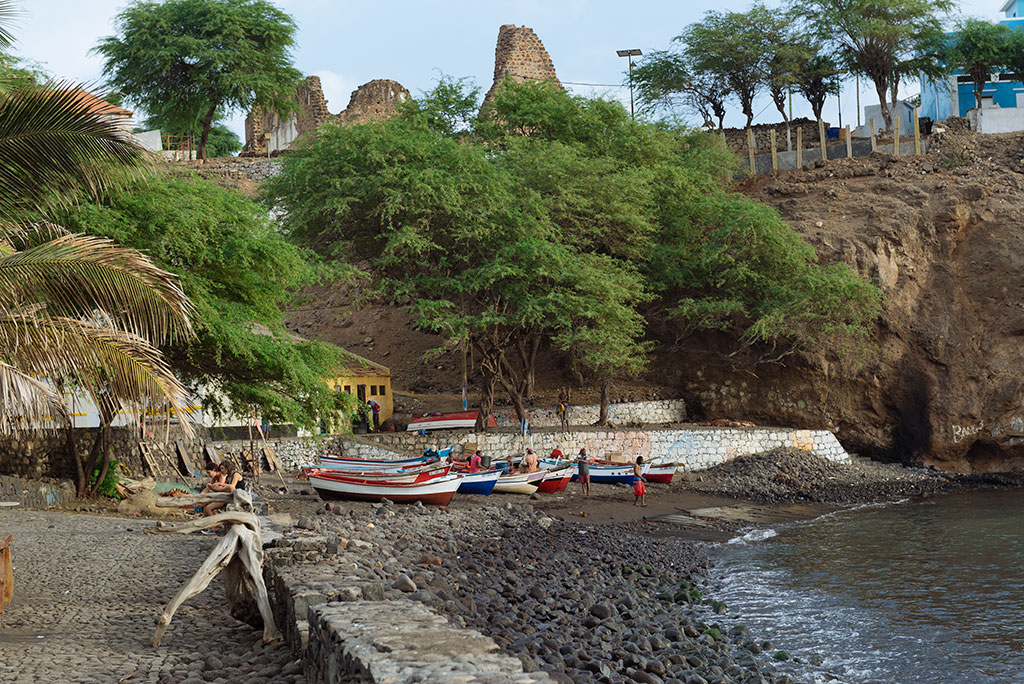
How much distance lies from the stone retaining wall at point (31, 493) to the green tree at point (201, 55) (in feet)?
104

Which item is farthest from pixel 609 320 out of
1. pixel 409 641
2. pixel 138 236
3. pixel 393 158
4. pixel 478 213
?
pixel 409 641

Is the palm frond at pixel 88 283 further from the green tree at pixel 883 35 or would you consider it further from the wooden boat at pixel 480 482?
the green tree at pixel 883 35

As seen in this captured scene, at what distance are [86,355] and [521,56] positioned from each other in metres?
43.5

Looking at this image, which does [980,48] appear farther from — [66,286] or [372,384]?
[66,286]

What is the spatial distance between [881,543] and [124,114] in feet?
57.1

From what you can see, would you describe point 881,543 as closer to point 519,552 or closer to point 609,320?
point 519,552

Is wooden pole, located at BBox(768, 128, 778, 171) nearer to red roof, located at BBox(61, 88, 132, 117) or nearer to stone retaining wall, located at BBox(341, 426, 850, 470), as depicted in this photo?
stone retaining wall, located at BBox(341, 426, 850, 470)

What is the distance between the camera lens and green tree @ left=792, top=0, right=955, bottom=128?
41.4 meters

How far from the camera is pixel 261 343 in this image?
16797 mm

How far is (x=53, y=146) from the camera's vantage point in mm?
9734

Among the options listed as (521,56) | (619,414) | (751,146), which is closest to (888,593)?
(619,414)

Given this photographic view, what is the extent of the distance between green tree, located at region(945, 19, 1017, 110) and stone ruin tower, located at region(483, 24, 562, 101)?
744 inches

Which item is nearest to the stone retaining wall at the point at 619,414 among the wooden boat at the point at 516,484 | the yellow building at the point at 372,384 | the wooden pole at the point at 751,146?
the yellow building at the point at 372,384

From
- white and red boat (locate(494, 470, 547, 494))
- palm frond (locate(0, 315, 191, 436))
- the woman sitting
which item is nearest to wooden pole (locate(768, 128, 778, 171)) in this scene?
white and red boat (locate(494, 470, 547, 494))
